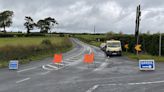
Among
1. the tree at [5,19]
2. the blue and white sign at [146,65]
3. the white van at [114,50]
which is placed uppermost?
the tree at [5,19]

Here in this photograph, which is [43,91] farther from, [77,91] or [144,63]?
[144,63]

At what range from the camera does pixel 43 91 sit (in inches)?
582

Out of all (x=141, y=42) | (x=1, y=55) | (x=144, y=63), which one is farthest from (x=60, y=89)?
(x=141, y=42)

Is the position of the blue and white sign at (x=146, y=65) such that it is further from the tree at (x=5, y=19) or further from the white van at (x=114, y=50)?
the tree at (x=5, y=19)

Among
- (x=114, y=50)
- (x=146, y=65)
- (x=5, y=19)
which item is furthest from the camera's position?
(x=5, y=19)

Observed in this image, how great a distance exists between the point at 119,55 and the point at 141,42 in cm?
339

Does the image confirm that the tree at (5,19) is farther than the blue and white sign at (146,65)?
Yes

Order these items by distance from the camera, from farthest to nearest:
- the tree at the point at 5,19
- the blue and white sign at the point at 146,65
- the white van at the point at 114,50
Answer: the tree at the point at 5,19 < the white van at the point at 114,50 < the blue and white sign at the point at 146,65

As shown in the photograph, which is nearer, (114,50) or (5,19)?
(114,50)

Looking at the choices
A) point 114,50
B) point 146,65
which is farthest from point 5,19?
point 146,65

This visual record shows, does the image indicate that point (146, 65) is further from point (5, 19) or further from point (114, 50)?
point (5, 19)

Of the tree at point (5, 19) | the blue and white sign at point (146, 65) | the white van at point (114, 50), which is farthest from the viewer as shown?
the tree at point (5, 19)

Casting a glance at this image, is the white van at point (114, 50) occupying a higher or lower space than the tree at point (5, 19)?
lower

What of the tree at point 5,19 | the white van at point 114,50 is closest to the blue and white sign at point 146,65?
the white van at point 114,50
